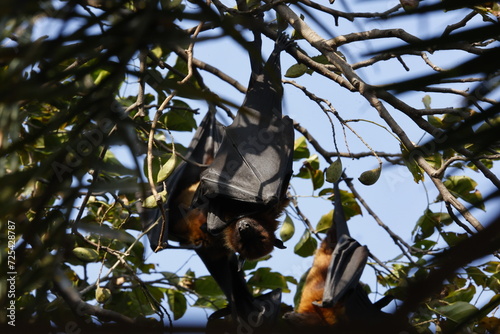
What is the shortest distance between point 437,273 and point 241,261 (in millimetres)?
4387

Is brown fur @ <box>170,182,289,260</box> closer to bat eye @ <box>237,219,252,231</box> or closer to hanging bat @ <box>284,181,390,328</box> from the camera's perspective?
bat eye @ <box>237,219,252,231</box>

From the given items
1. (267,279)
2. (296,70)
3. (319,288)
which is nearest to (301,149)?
(267,279)

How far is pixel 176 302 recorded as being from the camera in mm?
4871

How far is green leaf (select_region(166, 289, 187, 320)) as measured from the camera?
485 centimetres

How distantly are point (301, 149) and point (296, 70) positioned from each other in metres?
1.73

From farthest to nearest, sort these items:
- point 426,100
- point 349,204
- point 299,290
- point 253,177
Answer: point 299,290 → point 349,204 → point 253,177 → point 426,100

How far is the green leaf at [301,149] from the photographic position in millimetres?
5059

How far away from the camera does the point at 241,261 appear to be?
4.90 metres

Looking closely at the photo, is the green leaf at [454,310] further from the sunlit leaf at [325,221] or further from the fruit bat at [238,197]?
the sunlit leaf at [325,221]

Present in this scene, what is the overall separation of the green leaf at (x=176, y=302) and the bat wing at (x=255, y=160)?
549 millimetres

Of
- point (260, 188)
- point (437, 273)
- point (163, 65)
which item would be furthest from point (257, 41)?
point (437, 273)

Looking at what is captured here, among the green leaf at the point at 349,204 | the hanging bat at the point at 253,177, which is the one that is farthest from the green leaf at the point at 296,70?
the green leaf at the point at 349,204

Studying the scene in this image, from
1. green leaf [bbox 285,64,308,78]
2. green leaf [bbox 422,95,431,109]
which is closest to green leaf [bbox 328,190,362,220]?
green leaf [bbox 422,95,431,109]

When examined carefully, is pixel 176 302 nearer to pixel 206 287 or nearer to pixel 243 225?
pixel 206 287
